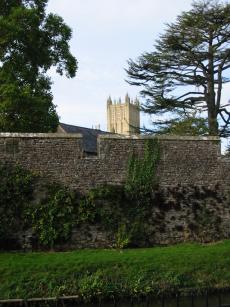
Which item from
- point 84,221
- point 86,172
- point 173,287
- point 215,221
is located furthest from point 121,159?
point 173,287

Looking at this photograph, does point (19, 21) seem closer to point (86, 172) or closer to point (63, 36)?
point (63, 36)

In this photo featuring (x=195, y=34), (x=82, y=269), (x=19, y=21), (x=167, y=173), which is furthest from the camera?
(x=195, y=34)

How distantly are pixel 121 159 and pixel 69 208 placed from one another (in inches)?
89.5

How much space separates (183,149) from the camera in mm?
16656

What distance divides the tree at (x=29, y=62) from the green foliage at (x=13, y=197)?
14.5ft

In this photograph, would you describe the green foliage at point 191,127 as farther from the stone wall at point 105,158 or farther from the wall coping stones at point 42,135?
the wall coping stones at point 42,135

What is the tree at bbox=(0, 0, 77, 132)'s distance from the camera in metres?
19.0

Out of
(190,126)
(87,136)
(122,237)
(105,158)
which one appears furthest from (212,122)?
(122,237)

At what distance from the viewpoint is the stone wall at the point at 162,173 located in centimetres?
1540

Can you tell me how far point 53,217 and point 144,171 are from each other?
316cm

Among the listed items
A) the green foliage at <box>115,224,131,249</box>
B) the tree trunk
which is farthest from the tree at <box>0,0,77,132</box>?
the tree trunk

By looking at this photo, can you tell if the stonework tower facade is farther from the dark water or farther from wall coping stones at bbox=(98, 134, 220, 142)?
the dark water

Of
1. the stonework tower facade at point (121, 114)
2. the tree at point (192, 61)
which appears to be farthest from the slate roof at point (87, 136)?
the stonework tower facade at point (121, 114)

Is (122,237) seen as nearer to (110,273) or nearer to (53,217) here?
(53,217)
